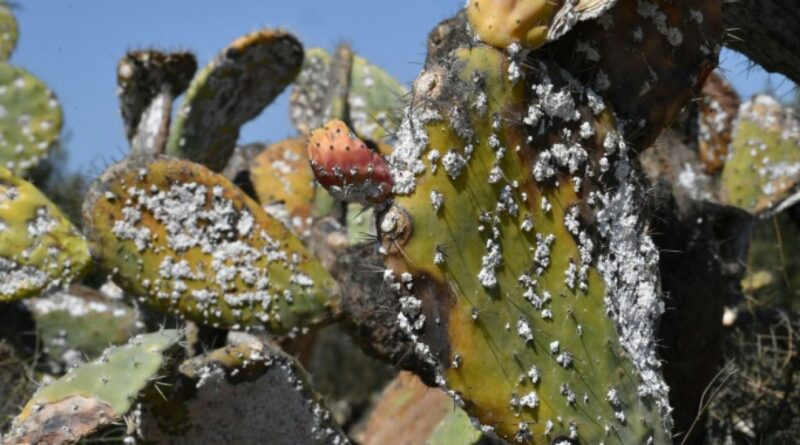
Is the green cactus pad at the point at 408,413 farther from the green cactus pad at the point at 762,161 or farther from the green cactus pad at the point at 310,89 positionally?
the green cactus pad at the point at 762,161

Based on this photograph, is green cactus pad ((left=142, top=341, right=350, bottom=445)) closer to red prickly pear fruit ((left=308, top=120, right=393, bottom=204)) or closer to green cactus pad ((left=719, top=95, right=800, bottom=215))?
red prickly pear fruit ((left=308, top=120, right=393, bottom=204))

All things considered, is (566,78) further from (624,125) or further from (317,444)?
(317,444)

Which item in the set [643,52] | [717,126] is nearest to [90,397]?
[643,52]

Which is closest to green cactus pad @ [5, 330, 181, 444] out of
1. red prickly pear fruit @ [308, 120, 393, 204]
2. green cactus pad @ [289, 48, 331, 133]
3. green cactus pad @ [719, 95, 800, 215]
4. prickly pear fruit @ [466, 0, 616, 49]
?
red prickly pear fruit @ [308, 120, 393, 204]

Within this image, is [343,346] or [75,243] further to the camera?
[343,346]

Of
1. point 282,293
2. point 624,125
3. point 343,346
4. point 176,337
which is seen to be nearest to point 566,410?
point 624,125

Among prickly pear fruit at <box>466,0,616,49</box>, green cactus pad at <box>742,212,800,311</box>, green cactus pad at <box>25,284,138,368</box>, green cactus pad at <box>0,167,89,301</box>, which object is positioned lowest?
green cactus pad at <box>25,284,138,368</box>

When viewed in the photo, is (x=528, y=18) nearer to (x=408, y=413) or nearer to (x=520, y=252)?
(x=520, y=252)
